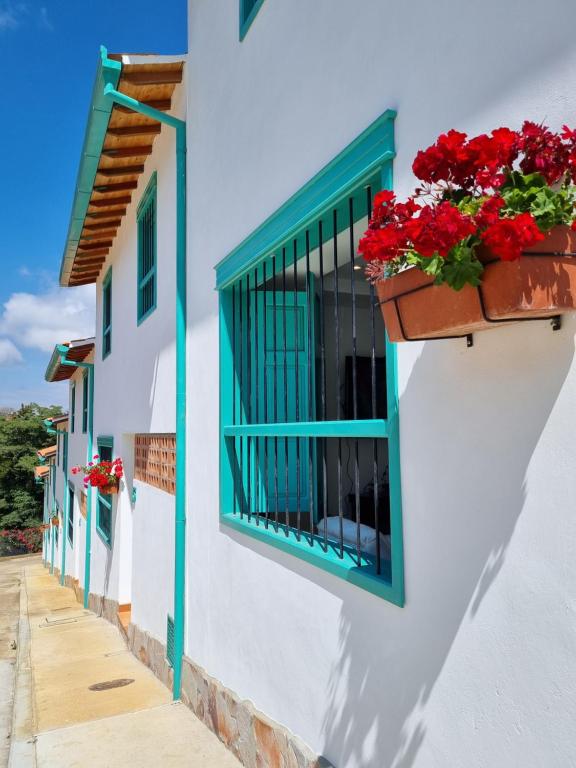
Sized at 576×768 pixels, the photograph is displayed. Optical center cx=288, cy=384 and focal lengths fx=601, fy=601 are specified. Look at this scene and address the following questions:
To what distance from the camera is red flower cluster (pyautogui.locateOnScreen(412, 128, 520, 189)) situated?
1481 millimetres

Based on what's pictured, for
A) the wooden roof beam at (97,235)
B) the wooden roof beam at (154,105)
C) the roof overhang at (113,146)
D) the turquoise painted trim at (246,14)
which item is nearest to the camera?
the turquoise painted trim at (246,14)

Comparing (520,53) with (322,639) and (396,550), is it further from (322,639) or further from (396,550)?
(322,639)

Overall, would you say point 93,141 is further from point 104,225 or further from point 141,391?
point 104,225

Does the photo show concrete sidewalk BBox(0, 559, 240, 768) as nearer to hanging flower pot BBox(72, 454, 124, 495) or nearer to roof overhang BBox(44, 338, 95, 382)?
hanging flower pot BBox(72, 454, 124, 495)

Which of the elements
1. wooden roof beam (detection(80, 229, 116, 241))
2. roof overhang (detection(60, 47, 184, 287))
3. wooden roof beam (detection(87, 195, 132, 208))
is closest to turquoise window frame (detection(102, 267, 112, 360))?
roof overhang (detection(60, 47, 184, 287))

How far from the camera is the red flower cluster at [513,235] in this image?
4.39ft

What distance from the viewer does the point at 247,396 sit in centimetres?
420

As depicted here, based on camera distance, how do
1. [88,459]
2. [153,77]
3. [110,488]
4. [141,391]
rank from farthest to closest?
[88,459]
[110,488]
[141,391]
[153,77]

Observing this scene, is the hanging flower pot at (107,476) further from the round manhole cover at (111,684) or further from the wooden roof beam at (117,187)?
the wooden roof beam at (117,187)

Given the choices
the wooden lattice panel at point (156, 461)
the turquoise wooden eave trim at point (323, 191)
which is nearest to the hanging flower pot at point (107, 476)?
the wooden lattice panel at point (156, 461)

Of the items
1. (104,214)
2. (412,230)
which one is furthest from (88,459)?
(412,230)

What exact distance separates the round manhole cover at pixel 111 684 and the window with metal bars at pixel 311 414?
293 centimetres

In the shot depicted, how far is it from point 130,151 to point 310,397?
15.7 ft

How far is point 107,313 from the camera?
10438 millimetres
